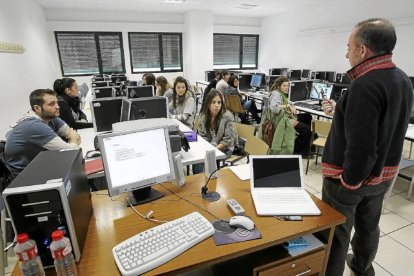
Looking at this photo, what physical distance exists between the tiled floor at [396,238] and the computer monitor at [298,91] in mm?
2276

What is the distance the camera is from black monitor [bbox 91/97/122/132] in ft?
9.46

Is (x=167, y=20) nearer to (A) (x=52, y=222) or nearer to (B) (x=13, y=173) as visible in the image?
(B) (x=13, y=173)

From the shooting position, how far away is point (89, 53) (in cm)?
812

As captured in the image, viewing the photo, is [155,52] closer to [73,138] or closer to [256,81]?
[256,81]

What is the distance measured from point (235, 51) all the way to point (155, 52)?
10.0ft

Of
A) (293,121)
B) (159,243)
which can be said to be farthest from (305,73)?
(159,243)

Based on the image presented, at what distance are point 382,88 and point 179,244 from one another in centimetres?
119

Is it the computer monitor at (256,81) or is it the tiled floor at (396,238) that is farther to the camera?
the computer monitor at (256,81)

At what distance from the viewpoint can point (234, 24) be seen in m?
9.30

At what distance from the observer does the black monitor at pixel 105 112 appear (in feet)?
9.46

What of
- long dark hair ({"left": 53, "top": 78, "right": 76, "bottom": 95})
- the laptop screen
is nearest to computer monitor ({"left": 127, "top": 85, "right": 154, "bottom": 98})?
long dark hair ({"left": 53, "top": 78, "right": 76, "bottom": 95})

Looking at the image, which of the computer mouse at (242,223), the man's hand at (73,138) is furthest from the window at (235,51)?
the computer mouse at (242,223)

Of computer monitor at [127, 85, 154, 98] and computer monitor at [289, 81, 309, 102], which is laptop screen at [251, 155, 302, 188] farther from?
computer monitor at [289, 81, 309, 102]

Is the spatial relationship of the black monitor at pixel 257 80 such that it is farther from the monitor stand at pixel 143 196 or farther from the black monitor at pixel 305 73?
the monitor stand at pixel 143 196
